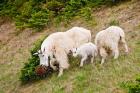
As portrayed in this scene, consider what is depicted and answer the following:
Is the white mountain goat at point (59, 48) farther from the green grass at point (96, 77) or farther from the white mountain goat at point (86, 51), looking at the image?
the white mountain goat at point (86, 51)

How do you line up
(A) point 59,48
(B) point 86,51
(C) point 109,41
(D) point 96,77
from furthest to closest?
(A) point 59,48 < (B) point 86,51 < (C) point 109,41 < (D) point 96,77

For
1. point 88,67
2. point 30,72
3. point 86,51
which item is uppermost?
point 86,51

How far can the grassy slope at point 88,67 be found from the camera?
1212 cm

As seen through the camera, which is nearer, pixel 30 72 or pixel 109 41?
pixel 109 41

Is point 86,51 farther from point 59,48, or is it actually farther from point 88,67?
point 59,48

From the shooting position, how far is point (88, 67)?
13.2 metres

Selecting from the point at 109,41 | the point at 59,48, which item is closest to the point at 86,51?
the point at 109,41

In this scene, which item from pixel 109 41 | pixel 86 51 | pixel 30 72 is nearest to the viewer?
pixel 109 41

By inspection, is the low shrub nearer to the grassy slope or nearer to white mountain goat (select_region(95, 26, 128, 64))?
the grassy slope

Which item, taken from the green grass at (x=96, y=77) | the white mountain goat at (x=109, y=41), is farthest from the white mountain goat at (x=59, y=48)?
the white mountain goat at (x=109, y=41)

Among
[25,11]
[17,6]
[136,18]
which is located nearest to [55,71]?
[136,18]

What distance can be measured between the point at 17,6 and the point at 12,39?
294 cm

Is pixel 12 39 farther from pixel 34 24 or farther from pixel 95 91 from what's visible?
pixel 95 91

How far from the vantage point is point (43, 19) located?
19469mm
